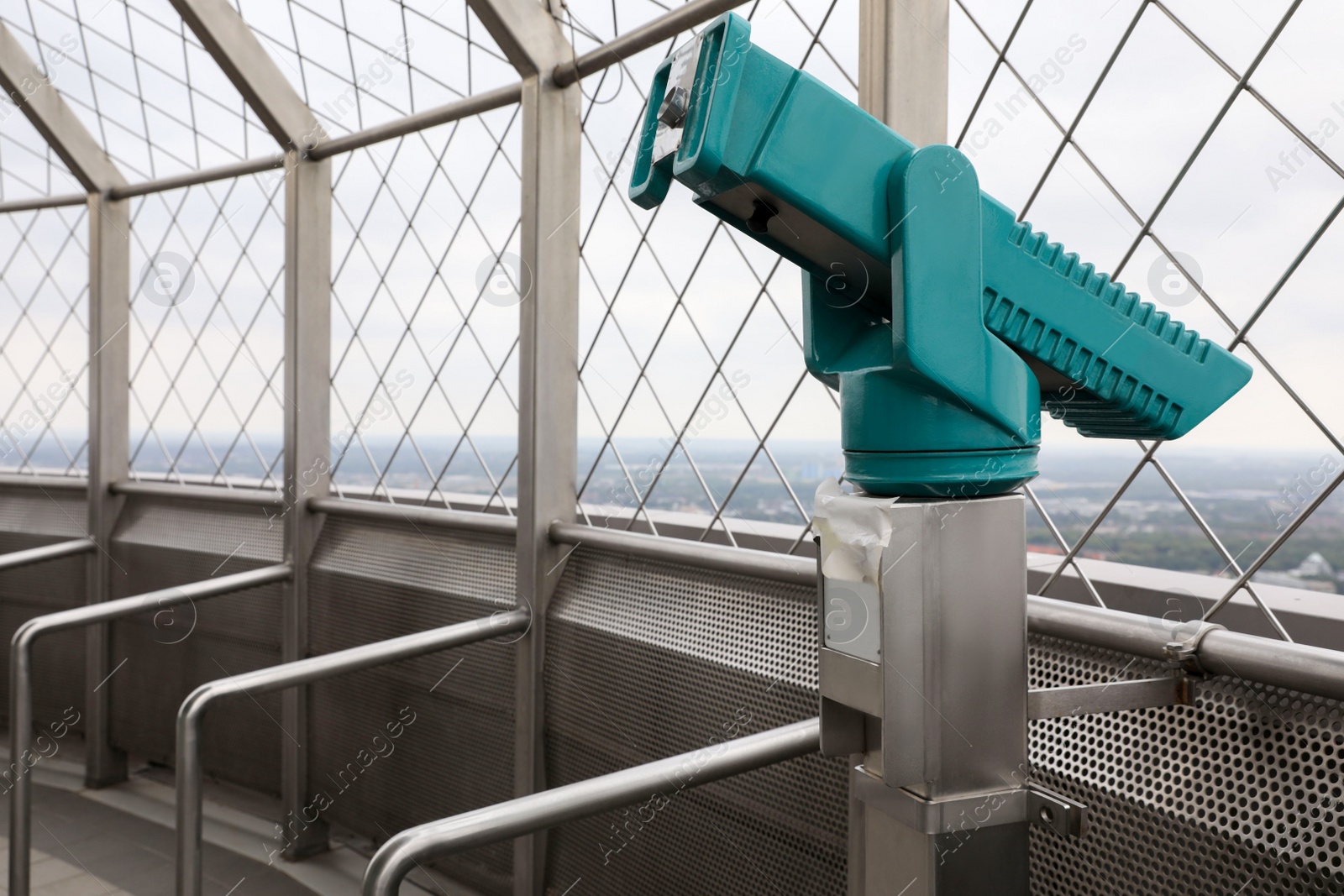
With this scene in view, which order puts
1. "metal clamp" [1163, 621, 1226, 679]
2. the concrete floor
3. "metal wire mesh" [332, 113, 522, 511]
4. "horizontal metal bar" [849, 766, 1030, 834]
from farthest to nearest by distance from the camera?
1. the concrete floor
2. "metal wire mesh" [332, 113, 522, 511]
3. "metal clamp" [1163, 621, 1226, 679]
4. "horizontal metal bar" [849, 766, 1030, 834]

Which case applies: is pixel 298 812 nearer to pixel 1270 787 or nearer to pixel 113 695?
pixel 113 695

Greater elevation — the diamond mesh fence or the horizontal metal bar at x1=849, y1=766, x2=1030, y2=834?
the diamond mesh fence

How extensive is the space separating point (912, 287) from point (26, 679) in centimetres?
292

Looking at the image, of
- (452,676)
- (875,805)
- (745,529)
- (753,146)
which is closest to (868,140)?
(753,146)

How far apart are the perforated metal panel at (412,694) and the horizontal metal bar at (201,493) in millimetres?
486

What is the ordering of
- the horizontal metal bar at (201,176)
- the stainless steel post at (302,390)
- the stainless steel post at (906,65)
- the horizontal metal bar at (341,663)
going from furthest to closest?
the horizontal metal bar at (201,176) < the stainless steel post at (302,390) < the horizontal metal bar at (341,663) < the stainless steel post at (906,65)

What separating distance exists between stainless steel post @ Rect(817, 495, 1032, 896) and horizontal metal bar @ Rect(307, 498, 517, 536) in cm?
218

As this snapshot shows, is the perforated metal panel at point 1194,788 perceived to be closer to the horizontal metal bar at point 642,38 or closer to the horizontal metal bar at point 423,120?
the horizontal metal bar at point 642,38

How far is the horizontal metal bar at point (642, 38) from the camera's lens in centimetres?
212

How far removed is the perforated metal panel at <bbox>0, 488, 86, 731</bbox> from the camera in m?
4.19

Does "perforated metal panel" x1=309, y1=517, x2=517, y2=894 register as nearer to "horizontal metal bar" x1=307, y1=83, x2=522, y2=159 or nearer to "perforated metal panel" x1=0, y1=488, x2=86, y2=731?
"horizontal metal bar" x1=307, y1=83, x2=522, y2=159

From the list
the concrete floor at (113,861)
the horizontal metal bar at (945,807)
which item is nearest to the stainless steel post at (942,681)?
the horizontal metal bar at (945,807)

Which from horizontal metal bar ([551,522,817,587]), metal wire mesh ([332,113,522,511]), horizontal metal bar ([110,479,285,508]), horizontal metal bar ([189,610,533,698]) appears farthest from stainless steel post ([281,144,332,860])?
horizontal metal bar ([551,522,817,587])

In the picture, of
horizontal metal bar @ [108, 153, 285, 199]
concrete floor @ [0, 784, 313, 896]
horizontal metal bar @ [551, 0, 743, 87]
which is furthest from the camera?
horizontal metal bar @ [108, 153, 285, 199]
